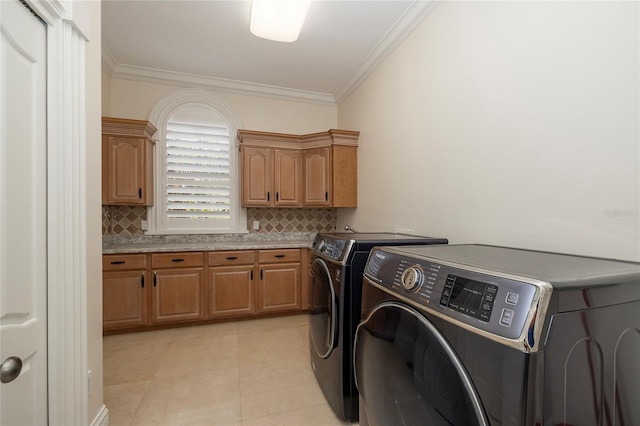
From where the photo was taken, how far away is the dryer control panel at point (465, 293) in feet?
1.86

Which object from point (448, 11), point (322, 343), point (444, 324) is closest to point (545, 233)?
point (444, 324)

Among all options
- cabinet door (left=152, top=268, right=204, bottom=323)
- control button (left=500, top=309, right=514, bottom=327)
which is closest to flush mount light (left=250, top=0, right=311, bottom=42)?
control button (left=500, top=309, right=514, bottom=327)

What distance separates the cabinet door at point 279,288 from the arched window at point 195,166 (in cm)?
78

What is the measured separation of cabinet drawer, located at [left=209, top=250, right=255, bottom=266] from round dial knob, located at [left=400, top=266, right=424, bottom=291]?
7.91ft

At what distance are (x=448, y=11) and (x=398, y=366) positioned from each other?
218cm

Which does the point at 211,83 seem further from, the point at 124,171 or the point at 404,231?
the point at 404,231

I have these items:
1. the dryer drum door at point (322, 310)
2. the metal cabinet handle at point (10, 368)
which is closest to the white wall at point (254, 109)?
the dryer drum door at point (322, 310)

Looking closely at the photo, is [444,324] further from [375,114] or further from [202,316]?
[202,316]

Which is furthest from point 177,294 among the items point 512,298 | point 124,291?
point 512,298

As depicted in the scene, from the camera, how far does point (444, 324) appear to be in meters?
0.71

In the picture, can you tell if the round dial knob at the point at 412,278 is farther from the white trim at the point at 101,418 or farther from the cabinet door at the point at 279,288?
the cabinet door at the point at 279,288

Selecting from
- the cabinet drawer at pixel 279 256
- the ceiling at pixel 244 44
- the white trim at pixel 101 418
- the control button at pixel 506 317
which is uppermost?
the ceiling at pixel 244 44

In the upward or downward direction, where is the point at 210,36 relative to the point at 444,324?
upward

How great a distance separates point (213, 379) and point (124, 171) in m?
2.25
